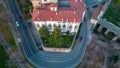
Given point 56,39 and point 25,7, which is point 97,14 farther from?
point 25,7

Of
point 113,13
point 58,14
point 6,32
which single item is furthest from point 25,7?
point 113,13

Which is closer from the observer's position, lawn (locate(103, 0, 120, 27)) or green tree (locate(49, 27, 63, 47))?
green tree (locate(49, 27, 63, 47))

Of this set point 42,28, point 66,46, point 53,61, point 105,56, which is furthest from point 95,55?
point 42,28

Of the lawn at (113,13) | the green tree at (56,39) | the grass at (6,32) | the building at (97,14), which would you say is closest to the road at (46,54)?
the grass at (6,32)

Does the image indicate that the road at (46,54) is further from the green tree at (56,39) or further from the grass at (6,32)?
the green tree at (56,39)

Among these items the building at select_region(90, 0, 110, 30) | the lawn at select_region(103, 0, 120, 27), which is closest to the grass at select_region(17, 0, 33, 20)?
the building at select_region(90, 0, 110, 30)

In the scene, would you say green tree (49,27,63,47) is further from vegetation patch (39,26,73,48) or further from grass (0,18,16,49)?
grass (0,18,16,49)
